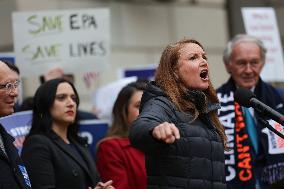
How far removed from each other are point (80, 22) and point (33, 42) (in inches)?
20.8

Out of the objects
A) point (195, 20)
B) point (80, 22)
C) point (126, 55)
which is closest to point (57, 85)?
point (80, 22)

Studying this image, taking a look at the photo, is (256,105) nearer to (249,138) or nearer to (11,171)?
(11,171)

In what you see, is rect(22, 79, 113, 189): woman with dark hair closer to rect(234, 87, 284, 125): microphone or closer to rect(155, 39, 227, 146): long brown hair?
rect(155, 39, 227, 146): long brown hair

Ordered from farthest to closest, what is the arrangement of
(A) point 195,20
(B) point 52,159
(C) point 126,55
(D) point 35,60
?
(A) point 195,20
(C) point 126,55
(D) point 35,60
(B) point 52,159

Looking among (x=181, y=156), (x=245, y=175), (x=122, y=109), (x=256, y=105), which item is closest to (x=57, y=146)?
(x=122, y=109)

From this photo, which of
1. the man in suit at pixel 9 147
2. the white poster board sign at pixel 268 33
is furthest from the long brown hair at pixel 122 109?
the white poster board sign at pixel 268 33

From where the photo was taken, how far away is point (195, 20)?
586 inches

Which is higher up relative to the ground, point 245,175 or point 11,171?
point 11,171

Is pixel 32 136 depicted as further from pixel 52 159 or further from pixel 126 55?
pixel 126 55

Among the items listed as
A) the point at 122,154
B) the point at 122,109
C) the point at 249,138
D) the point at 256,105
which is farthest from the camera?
the point at 122,109

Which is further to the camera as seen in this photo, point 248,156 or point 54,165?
point 248,156

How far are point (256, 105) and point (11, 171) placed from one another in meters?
1.32

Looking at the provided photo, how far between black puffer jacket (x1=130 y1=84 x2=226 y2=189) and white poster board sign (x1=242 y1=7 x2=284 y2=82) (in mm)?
3910

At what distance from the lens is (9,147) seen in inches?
181
